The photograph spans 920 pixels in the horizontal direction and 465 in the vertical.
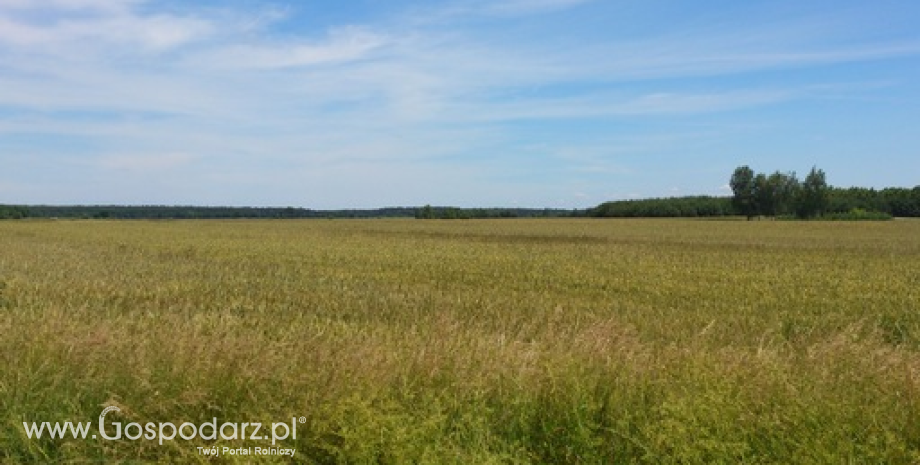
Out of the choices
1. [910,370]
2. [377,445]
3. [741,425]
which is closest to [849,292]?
[910,370]

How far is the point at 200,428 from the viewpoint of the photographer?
475 cm

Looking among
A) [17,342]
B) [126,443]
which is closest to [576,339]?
[126,443]

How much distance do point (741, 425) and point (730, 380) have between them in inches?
25.4

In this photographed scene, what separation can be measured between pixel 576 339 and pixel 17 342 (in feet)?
16.6

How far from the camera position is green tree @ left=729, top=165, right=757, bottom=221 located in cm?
12250

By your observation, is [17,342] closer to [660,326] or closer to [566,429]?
[566,429]

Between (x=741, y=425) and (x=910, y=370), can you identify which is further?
(x=910, y=370)

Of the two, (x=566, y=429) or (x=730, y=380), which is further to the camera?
(x=730, y=380)

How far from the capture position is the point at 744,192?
123 meters

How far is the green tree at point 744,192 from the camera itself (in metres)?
122

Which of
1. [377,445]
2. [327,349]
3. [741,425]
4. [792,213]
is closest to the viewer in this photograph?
[377,445]

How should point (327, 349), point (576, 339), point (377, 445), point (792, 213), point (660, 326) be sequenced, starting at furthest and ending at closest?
1. point (792, 213)
2. point (660, 326)
3. point (576, 339)
4. point (327, 349)
5. point (377, 445)

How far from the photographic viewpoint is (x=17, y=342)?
6.03 m

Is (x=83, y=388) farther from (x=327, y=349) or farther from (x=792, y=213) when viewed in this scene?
(x=792, y=213)
